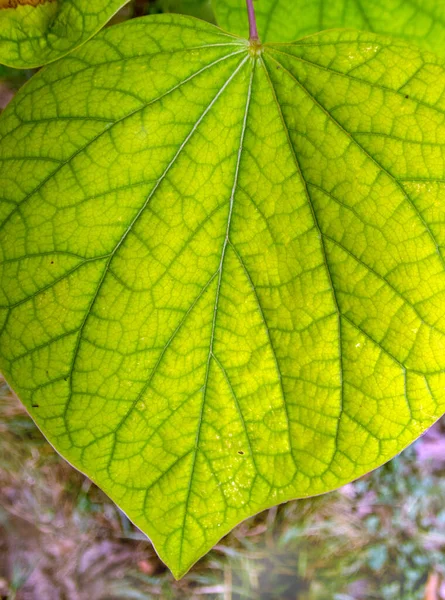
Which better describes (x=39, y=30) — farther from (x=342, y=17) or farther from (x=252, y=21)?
(x=342, y=17)

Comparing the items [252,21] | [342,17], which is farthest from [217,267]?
[342,17]

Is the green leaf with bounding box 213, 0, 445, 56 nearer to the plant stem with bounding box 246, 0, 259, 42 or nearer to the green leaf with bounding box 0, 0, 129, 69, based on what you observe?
the plant stem with bounding box 246, 0, 259, 42

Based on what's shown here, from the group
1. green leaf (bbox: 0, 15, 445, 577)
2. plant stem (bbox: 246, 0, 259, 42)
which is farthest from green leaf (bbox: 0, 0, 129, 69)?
plant stem (bbox: 246, 0, 259, 42)

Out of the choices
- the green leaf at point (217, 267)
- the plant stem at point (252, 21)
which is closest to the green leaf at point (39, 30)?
the green leaf at point (217, 267)

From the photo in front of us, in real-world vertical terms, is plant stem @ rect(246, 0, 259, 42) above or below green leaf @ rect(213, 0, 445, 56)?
below

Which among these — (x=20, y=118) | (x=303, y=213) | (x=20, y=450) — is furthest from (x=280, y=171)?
(x=20, y=450)

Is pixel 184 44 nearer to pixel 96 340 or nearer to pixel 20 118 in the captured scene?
pixel 20 118
